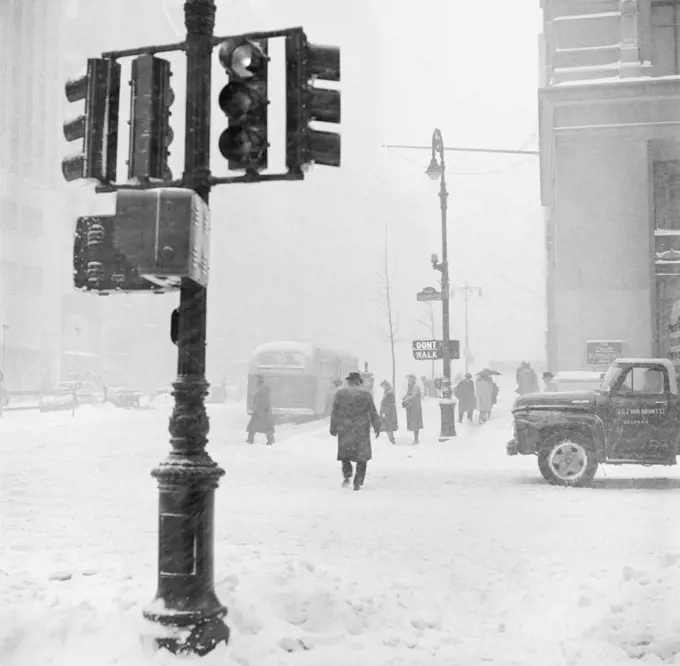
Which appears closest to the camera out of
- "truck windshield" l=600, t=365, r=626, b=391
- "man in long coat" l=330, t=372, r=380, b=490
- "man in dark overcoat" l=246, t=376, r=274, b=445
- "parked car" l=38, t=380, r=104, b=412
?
"man in long coat" l=330, t=372, r=380, b=490

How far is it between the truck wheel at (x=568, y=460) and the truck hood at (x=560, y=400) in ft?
1.50

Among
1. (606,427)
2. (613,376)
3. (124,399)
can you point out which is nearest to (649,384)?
(613,376)

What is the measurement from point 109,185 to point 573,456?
9655 mm

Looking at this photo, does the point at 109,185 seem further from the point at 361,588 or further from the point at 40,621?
the point at 361,588

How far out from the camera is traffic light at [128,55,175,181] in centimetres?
529

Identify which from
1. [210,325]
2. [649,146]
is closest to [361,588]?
[649,146]

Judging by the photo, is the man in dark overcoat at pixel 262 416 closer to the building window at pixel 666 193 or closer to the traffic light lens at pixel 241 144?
the building window at pixel 666 193

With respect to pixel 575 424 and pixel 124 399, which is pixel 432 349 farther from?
pixel 124 399

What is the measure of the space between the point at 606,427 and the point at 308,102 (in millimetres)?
9380

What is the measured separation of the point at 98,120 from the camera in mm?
5492

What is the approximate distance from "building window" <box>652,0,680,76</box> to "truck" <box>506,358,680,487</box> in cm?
1153

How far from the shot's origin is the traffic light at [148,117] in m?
5.29

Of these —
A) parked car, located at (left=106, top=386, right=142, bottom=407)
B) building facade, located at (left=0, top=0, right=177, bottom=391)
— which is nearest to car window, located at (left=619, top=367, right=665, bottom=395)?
parked car, located at (left=106, top=386, right=142, bottom=407)

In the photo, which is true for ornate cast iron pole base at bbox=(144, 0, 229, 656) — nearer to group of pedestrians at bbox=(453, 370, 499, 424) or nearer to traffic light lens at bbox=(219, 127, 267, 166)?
traffic light lens at bbox=(219, 127, 267, 166)
